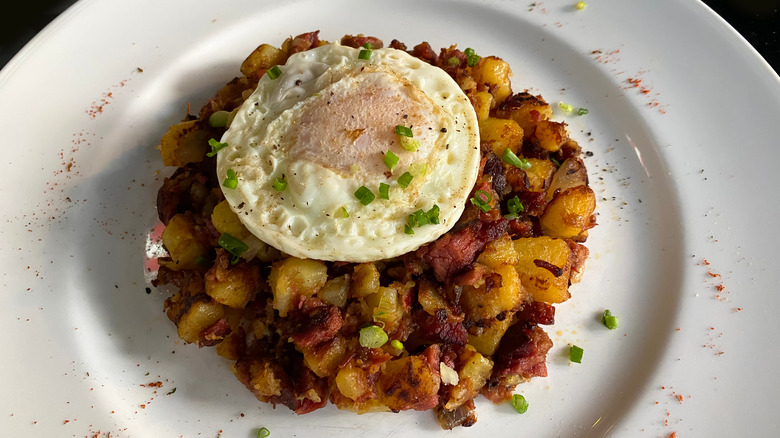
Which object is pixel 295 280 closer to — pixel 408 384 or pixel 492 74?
pixel 408 384

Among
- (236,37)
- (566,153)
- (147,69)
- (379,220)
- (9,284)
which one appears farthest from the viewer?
(236,37)

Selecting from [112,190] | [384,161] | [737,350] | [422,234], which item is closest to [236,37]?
[112,190]

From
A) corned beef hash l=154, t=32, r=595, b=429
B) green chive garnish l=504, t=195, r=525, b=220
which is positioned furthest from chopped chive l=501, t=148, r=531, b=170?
green chive garnish l=504, t=195, r=525, b=220

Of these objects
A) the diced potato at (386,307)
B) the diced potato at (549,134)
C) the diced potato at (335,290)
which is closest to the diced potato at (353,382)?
the diced potato at (386,307)

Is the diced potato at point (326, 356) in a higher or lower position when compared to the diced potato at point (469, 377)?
higher

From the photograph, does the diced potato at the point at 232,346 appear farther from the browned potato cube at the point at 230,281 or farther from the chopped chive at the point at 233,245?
the chopped chive at the point at 233,245

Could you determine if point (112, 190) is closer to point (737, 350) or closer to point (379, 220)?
Answer: point (379, 220)
